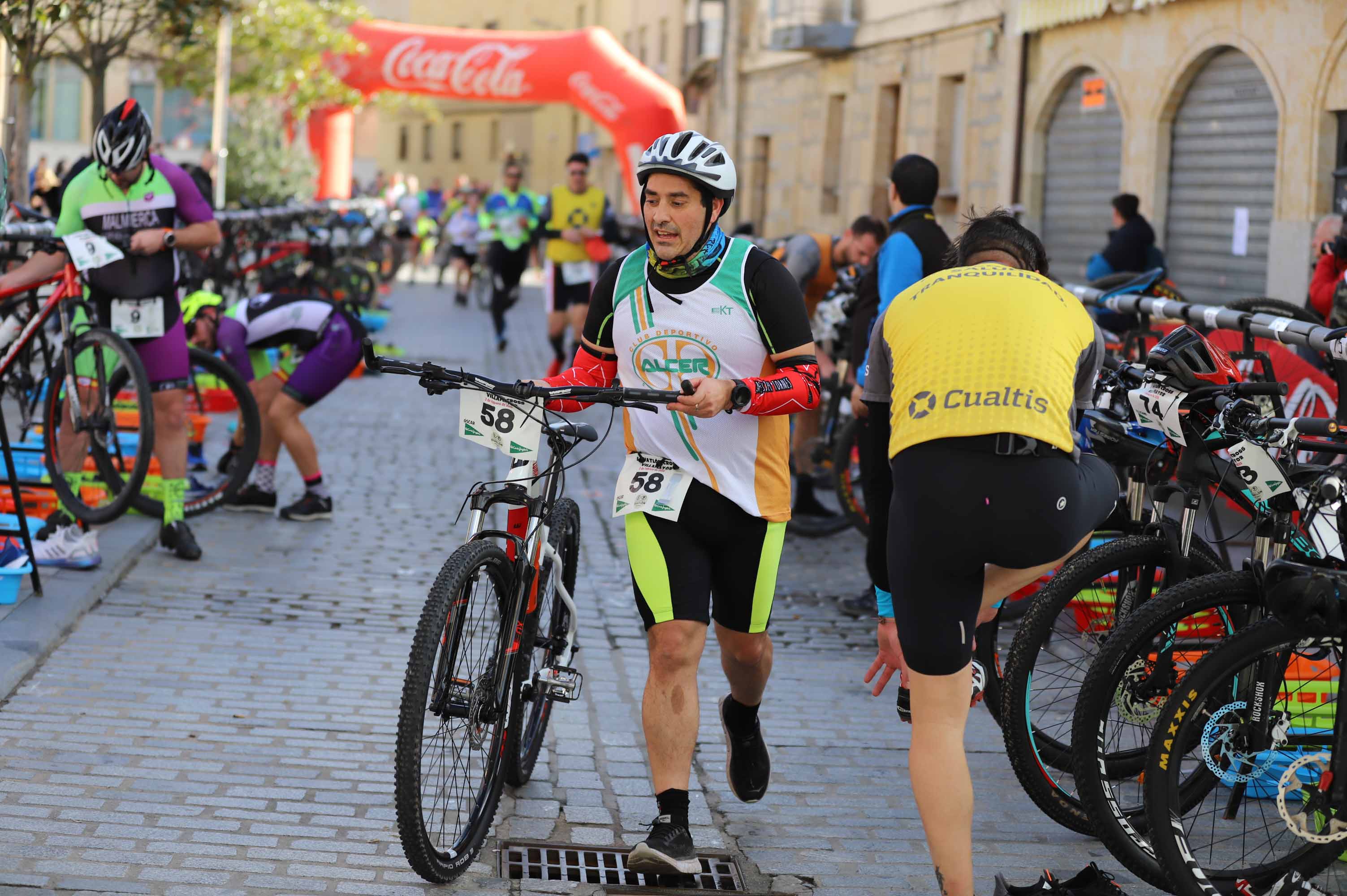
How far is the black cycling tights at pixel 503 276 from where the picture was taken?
20.3 meters

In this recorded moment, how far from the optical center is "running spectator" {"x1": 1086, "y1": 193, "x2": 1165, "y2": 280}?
53.0 ft

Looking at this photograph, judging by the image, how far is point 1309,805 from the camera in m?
3.95

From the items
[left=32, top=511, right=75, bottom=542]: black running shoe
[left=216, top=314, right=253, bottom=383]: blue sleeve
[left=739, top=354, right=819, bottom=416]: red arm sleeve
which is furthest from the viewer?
[left=216, top=314, right=253, bottom=383]: blue sleeve

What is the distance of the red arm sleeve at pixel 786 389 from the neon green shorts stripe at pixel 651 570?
40cm

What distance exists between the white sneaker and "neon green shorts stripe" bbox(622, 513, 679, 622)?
A: 376 centimetres

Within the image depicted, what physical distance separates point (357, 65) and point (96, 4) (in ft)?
61.2

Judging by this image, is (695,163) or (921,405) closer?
(921,405)

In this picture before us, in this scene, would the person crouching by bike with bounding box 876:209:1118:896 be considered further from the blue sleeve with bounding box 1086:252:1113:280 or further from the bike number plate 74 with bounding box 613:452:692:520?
the blue sleeve with bounding box 1086:252:1113:280

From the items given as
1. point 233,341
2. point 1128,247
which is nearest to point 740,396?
point 233,341

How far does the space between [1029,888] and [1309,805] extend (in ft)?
2.20

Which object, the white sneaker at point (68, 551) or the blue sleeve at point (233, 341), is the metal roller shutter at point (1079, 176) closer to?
the blue sleeve at point (233, 341)

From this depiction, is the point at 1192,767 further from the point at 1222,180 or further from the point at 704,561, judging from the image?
the point at 1222,180

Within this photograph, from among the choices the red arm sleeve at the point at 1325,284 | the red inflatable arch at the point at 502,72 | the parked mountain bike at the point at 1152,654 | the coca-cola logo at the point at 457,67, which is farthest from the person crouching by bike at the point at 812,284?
the coca-cola logo at the point at 457,67

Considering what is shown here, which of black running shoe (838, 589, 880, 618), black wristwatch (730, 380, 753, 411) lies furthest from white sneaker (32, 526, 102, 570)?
black wristwatch (730, 380, 753, 411)
